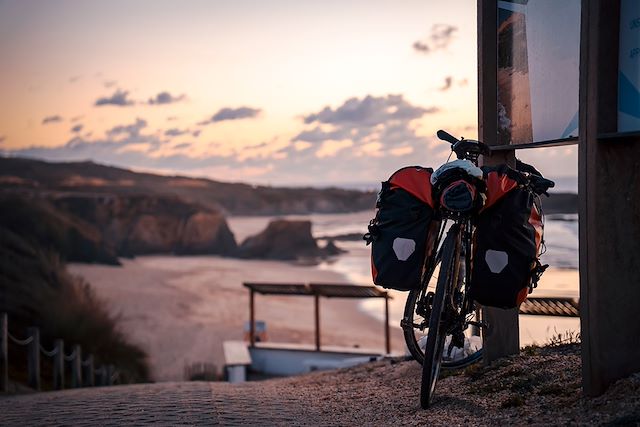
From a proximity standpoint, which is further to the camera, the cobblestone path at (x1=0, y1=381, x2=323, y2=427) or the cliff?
the cliff

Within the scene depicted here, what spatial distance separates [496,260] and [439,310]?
47 centimetres

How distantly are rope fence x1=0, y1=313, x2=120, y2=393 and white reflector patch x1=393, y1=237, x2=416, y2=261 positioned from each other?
22.5ft

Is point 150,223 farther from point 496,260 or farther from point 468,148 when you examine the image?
point 496,260

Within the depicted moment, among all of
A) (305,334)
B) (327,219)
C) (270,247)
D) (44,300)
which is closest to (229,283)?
(270,247)

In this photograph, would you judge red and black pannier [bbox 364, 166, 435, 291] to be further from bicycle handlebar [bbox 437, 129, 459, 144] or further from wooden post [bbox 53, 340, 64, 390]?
wooden post [bbox 53, 340, 64, 390]

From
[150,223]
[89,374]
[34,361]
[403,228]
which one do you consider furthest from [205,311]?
[403,228]

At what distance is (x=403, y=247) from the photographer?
5453mm

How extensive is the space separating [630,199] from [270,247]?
45084 mm

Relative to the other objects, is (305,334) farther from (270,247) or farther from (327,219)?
(327,219)

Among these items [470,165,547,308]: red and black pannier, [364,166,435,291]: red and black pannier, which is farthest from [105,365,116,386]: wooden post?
[470,165,547,308]: red and black pannier

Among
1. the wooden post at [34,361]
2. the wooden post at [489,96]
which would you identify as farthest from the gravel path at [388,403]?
the wooden post at [34,361]

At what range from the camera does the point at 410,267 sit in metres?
5.45

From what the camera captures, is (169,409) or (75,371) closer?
(169,409)

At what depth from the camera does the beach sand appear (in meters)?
23.7
